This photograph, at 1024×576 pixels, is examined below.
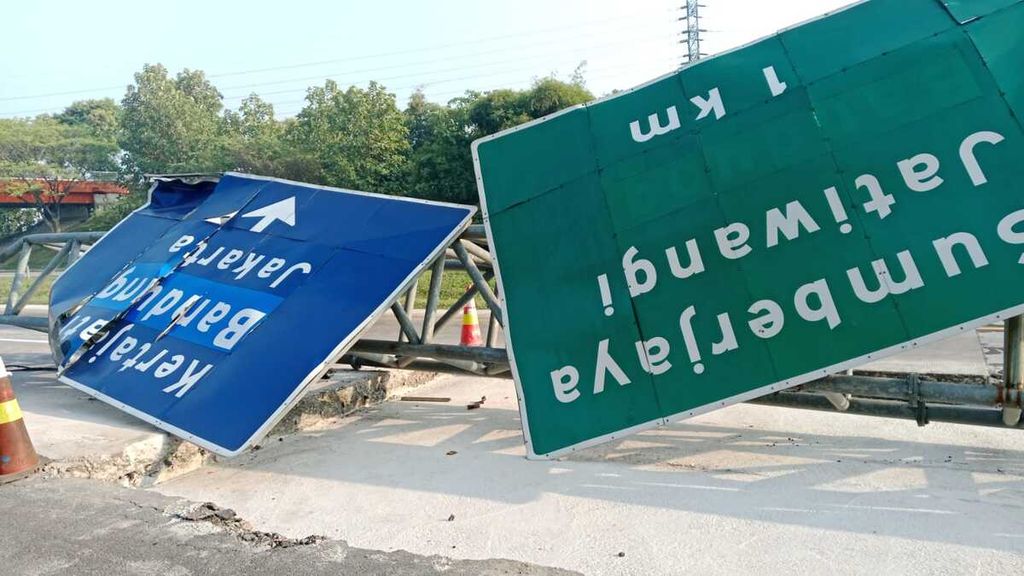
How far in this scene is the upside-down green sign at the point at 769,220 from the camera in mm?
4156

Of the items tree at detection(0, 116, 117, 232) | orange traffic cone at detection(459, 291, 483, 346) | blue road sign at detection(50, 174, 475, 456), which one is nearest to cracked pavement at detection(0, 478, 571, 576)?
blue road sign at detection(50, 174, 475, 456)

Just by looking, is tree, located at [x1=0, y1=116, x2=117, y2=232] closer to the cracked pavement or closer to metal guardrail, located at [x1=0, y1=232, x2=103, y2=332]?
metal guardrail, located at [x1=0, y1=232, x2=103, y2=332]

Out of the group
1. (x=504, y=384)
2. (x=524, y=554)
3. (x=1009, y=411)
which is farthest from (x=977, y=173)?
(x=504, y=384)

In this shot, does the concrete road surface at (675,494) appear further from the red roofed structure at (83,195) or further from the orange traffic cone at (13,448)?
the red roofed structure at (83,195)

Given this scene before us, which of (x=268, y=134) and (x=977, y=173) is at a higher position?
(x=268, y=134)

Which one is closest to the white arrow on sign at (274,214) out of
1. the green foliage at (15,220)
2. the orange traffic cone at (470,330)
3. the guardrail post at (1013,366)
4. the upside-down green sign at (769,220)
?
the upside-down green sign at (769,220)

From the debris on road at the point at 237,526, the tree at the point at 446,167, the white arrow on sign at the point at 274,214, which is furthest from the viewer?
the tree at the point at 446,167

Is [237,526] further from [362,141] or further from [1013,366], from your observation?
[362,141]

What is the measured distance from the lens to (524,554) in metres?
4.16

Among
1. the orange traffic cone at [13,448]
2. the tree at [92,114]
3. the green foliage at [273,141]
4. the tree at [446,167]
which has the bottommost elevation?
the orange traffic cone at [13,448]

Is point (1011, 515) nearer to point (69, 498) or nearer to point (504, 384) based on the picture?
point (504, 384)

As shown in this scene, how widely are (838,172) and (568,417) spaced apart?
2.28 metres

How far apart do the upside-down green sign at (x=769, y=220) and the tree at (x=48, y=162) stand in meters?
63.1

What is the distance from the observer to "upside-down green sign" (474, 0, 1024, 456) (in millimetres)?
4156
